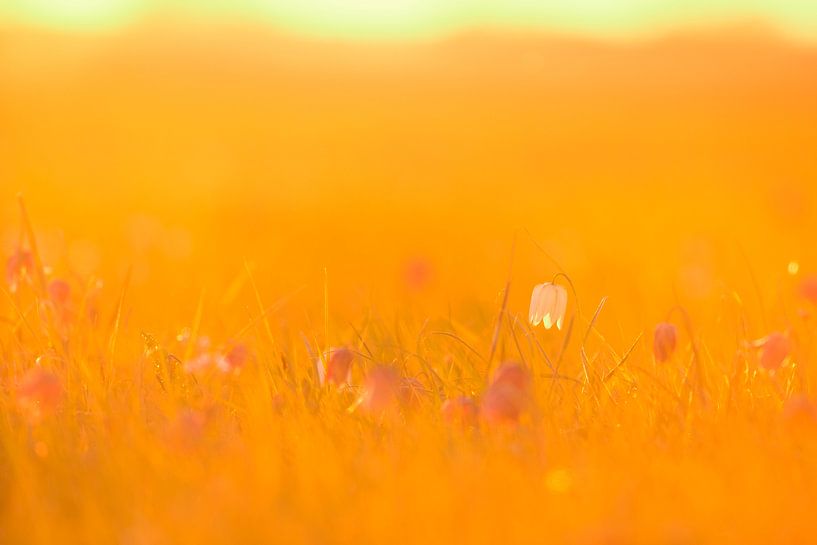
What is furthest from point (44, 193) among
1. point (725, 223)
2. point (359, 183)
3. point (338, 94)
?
→ point (338, 94)

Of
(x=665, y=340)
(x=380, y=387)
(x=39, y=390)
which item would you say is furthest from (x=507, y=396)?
(x=39, y=390)

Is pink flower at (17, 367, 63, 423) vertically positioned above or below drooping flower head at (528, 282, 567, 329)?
below

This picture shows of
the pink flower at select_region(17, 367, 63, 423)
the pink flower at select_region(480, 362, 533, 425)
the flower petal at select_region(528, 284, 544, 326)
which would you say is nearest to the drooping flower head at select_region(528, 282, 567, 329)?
the flower petal at select_region(528, 284, 544, 326)

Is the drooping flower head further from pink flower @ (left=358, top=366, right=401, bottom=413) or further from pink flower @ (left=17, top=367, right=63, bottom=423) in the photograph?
pink flower @ (left=17, top=367, right=63, bottom=423)

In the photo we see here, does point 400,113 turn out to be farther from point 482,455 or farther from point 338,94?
point 482,455

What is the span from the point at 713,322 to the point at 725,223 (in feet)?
11.0

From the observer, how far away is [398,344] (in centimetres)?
288

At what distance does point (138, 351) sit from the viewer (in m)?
2.81

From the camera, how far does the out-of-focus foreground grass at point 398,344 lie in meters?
1.91

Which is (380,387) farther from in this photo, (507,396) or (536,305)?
(536,305)

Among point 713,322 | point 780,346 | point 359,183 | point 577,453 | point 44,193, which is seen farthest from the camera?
point 359,183

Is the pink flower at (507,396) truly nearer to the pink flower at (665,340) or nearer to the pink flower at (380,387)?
the pink flower at (380,387)

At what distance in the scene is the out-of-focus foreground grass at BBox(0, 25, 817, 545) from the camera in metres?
1.91

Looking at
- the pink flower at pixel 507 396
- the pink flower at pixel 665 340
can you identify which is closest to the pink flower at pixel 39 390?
the pink flower at pixel 507 396
